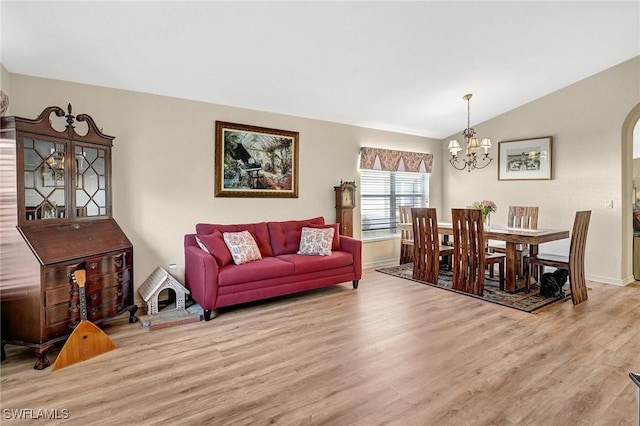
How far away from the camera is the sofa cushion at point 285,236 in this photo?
438 cm

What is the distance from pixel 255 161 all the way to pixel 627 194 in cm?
516

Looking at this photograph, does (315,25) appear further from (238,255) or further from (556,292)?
(556,292)

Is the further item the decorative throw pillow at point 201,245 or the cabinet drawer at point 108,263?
the decorative throw pillow at point 201,245

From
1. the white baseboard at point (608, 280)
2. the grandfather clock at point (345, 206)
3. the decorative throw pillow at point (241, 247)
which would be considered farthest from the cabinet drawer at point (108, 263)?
the white baseboard at point (608, 280)

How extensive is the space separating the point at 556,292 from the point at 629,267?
1.72 m

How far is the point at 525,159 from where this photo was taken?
5.50m

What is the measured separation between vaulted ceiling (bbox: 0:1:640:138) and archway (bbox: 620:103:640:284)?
88 centimetres

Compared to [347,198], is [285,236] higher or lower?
lower

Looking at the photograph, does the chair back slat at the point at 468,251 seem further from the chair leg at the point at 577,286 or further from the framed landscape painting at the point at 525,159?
the framed landscape painting at the point at 525,159

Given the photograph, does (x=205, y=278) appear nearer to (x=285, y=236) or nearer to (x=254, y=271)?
(x=254, y=271)

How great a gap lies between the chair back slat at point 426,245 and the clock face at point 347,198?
1002 millimetres

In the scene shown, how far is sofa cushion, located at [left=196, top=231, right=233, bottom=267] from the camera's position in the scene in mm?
3593

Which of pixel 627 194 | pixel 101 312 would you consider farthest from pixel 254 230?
pixel 627 194

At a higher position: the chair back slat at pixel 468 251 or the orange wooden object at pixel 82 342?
the chair back slat at pixel 468 251
